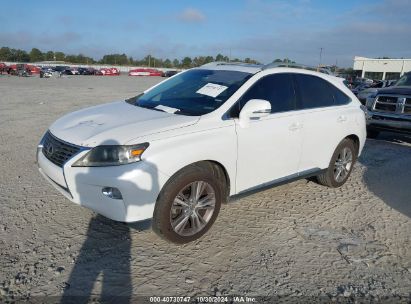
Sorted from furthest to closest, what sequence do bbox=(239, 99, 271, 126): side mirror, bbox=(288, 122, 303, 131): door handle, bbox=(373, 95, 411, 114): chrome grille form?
bbox=(373, 95, 411, 114): chrome grille → bbox=(288, 122, 303, 131): door handle → bbox=(239, 99, 271, 126): side mirror

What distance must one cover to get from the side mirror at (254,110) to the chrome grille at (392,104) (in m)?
6.27

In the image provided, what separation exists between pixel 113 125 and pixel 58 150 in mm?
582

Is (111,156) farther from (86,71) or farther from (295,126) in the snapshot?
(86,71)

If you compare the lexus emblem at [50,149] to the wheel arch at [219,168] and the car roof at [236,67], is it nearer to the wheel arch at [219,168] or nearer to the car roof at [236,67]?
the wheel arch at [219,168]

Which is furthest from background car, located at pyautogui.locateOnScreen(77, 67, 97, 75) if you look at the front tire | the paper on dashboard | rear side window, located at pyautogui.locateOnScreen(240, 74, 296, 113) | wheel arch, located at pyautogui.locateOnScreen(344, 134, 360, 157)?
the front tire

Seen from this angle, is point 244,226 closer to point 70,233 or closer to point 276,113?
point 276,113

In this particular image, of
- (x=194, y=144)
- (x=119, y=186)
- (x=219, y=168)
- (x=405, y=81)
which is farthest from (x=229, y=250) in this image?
(x=405, y=81)

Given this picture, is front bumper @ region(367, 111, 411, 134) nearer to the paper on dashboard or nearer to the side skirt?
the side skirt

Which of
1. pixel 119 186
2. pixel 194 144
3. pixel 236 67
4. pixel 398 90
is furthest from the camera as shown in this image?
pixel 398 90

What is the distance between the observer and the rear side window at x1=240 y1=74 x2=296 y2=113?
4172mm

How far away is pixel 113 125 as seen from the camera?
356cm

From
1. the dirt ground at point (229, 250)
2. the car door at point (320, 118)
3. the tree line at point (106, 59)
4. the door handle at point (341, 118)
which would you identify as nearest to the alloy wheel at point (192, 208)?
the dirt ground at point (229, 250)

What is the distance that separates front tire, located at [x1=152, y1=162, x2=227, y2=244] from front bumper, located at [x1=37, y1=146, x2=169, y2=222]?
0.11 meters

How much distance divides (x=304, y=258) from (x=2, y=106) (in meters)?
13.4
